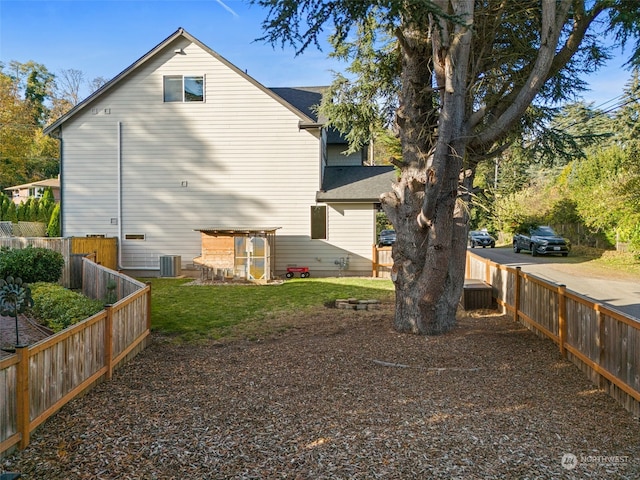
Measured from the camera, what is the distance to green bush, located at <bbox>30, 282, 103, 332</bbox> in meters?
8.27

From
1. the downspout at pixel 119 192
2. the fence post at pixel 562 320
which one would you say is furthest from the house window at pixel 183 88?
the fence post at pixel 562 320

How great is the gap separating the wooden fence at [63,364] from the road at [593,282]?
34.7ft

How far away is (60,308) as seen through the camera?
8734 mm

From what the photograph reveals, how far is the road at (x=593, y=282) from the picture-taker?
11.9 m

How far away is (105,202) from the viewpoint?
18.2m

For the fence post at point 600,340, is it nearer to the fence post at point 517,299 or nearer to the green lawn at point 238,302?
the fence post at point 517,299

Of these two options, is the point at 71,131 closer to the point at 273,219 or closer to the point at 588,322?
the point at 273,219

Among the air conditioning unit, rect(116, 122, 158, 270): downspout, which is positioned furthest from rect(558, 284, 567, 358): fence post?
rect(116, 122, 158, 270): downspout

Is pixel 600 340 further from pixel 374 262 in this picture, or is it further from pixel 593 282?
pixel 374 262

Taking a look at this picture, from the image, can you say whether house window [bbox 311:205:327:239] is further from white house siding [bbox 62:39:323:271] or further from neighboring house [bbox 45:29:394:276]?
white house siding [bbox 62:39:323:271]

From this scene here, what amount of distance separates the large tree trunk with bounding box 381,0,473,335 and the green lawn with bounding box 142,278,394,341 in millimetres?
3117

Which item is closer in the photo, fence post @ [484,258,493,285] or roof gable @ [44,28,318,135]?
fence post @ [484,258,493,285]

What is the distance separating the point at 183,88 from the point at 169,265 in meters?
7.18

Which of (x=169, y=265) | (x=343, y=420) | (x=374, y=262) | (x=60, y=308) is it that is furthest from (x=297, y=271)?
(x=343, y=420)
